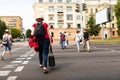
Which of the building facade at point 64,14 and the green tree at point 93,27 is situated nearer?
the green tree at point 93,27

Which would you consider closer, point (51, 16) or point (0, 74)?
point (0, 74)

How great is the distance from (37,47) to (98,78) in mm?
2805

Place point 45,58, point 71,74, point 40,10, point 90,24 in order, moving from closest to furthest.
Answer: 1. point 71,74
2. point 45,58
3. point 90,24
4. point 40,10

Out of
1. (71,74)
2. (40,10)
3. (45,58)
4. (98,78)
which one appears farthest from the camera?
(40,10)

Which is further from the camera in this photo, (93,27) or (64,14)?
(64,14)

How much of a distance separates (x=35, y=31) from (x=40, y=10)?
110081 millimetres

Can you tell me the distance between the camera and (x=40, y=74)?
11.2 metres

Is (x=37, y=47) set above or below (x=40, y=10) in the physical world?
below

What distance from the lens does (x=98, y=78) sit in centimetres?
991

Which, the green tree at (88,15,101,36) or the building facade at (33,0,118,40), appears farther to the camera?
the building facade at (33,0,118,40)

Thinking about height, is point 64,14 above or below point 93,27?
above

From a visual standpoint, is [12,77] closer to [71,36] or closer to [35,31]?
[35,31]

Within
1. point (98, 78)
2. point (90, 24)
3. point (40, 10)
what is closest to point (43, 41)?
point (98, 78)

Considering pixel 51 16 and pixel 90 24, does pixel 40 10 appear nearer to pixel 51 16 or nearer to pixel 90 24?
pixel 51 16
